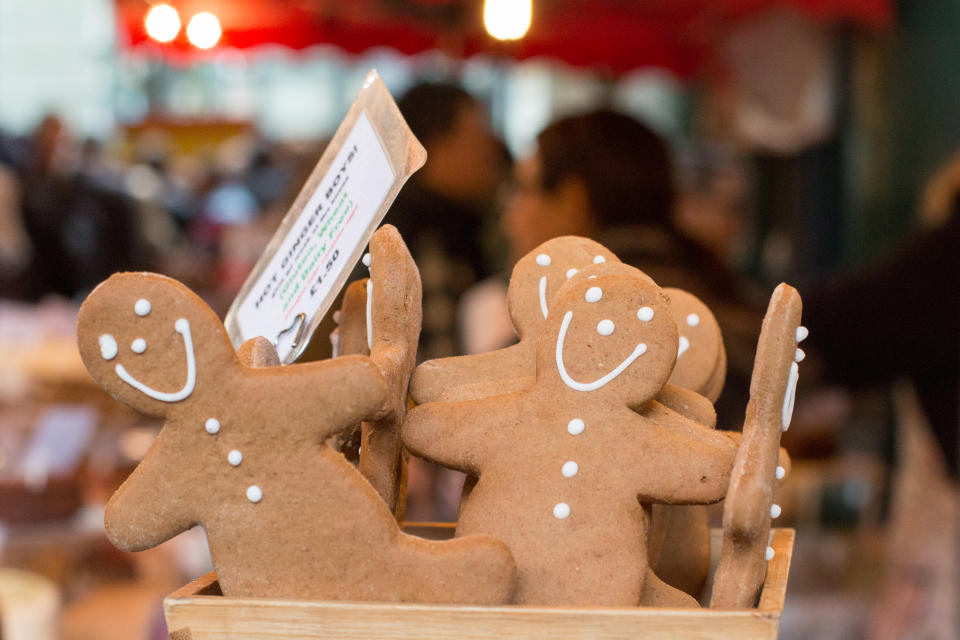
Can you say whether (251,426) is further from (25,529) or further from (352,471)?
(25,529)

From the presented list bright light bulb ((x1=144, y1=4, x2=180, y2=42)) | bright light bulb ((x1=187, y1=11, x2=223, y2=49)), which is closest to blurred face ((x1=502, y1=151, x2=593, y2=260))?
bright light bulb ((x1=187, y1=11, x2=223, y2=49))

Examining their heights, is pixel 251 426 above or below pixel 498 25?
below

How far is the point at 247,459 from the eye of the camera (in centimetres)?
65

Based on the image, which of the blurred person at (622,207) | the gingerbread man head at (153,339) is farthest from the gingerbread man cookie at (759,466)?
the blurred person at (622,207)

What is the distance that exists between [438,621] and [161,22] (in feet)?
5.96

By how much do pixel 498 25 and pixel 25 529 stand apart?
3.85 feet

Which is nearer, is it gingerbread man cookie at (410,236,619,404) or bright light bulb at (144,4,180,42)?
gingerbread man cookie at (410,236,619,404)

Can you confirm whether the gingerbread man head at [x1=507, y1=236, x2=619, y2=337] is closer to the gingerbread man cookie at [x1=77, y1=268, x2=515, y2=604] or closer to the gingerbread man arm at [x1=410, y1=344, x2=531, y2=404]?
the gingerbread man arm at [x1=410, y1=344, x2=531, y2=404]

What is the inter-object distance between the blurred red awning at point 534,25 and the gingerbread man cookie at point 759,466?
233cm

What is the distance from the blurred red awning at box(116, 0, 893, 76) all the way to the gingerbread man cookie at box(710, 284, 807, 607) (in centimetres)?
233

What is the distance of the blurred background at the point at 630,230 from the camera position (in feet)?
6.27

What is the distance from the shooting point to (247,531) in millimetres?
646

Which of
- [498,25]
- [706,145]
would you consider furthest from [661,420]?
[706,145]

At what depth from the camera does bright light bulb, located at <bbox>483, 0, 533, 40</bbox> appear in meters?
1.40
